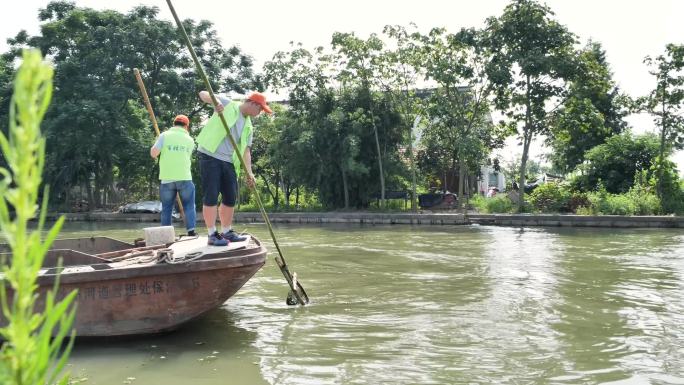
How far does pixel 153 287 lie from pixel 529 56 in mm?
19568

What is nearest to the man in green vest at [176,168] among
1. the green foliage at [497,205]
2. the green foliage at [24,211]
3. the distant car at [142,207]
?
the green foliage at [24,211]

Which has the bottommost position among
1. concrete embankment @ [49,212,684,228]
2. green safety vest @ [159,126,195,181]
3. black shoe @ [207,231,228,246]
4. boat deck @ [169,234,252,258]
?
concrete embankment @ [49,212,684,228]

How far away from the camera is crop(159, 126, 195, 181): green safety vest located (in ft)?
22.2

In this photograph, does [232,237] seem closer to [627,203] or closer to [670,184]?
[627,203]

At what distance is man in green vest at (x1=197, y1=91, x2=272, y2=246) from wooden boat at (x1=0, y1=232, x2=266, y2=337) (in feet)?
2.46

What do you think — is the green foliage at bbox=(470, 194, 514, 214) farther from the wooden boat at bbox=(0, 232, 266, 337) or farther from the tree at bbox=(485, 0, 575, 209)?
the wooden boat at bbox=(0, 232, 266, 337)

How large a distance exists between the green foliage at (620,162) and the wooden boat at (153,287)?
20.6 metres

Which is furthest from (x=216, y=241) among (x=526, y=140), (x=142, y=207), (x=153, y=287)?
(x=142, y=207)

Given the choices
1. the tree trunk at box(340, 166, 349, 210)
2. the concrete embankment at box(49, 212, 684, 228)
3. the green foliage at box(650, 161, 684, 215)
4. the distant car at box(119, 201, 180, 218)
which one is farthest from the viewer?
the distant car at box(119, 201, 180, 218)

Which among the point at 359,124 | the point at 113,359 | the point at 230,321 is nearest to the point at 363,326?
the point at 230,321

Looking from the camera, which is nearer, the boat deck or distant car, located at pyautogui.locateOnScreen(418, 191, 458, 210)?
the boat deck

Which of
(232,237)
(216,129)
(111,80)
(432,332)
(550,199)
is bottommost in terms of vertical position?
(432,332)

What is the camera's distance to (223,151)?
6.00 metres

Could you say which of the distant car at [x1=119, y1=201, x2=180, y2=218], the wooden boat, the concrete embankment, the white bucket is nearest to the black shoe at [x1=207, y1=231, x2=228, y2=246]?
the wooden boat
